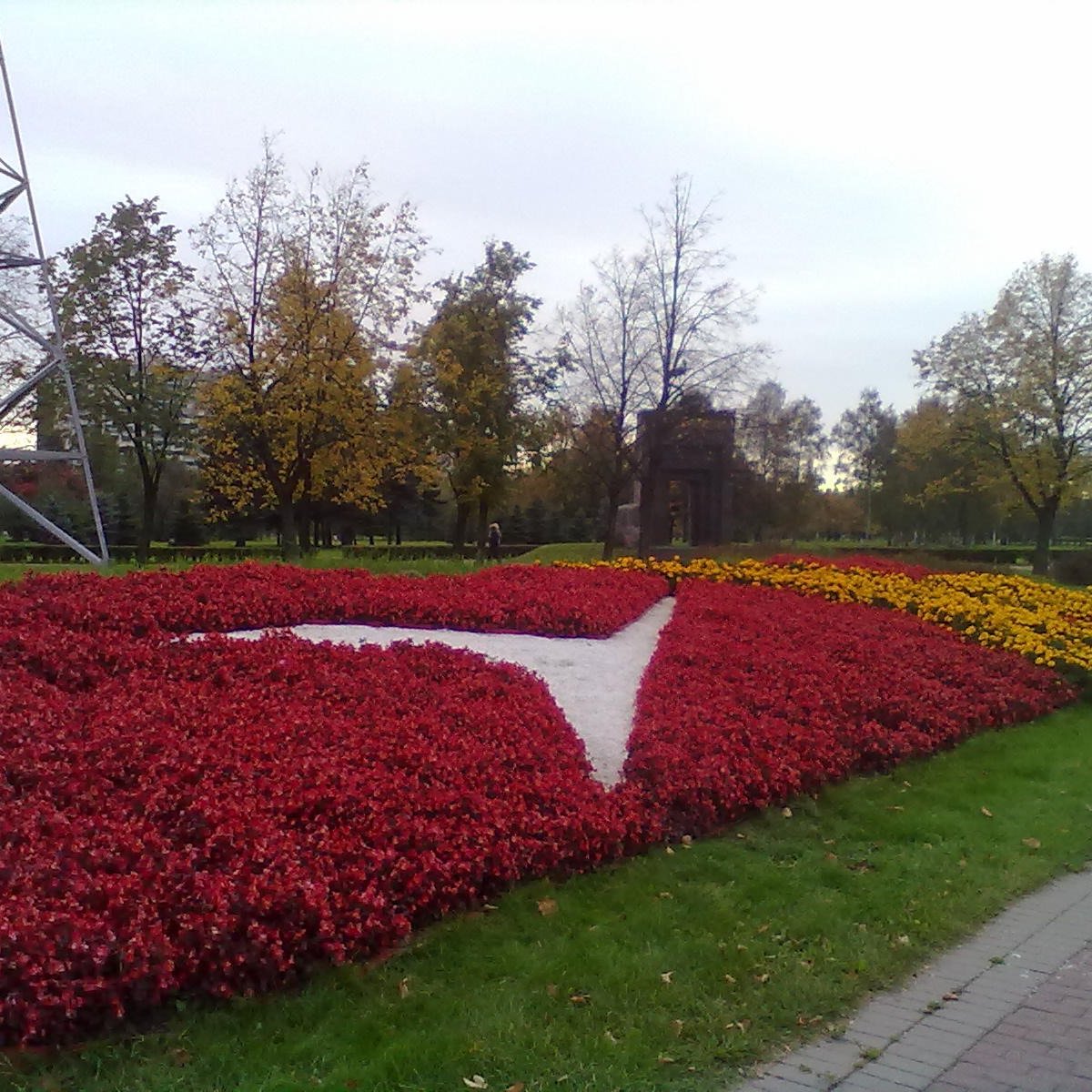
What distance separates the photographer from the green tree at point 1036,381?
2600 centimetres

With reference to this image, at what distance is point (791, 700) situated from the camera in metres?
6.73

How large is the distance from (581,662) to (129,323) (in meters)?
13.4

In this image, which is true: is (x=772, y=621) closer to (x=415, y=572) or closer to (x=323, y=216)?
(x=415, y=572)

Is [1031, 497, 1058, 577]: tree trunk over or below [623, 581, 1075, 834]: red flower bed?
over

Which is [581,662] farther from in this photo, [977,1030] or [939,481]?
[939,481]

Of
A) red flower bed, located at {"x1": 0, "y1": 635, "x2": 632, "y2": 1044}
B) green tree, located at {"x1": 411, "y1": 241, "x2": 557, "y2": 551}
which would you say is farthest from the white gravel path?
green tree, located at {"x1": 411, "y1": 241, "x2": 557, "y2": 551}

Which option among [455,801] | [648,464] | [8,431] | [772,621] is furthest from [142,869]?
[648,464]

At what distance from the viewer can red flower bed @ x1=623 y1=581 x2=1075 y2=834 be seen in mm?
5371

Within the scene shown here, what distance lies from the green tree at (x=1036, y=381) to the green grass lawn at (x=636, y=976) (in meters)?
22.5

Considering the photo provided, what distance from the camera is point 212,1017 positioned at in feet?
10.3

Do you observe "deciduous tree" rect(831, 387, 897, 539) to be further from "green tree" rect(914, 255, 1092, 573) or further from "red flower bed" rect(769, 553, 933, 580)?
"red flower bed" rect(769, 553, 933, 580)

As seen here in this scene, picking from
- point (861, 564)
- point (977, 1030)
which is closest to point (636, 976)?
point (977, 1030)

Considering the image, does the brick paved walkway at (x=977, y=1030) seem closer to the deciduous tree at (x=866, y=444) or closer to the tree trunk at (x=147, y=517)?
the tree trunk at (x=147, y=517)

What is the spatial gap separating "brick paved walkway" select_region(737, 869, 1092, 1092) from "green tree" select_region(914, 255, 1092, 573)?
23334 mm
